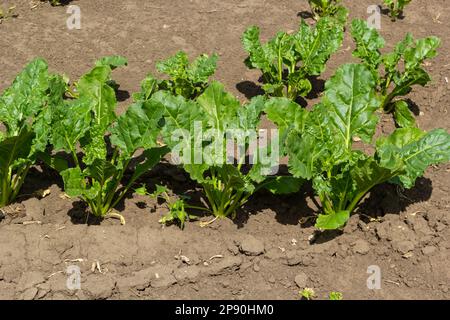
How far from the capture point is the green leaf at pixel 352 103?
15.9 ft

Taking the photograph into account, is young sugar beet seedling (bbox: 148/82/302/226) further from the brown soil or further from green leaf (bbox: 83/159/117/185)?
green leaf (bbox: 83/159/117/185)

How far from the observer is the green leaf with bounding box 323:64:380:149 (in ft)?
15.9

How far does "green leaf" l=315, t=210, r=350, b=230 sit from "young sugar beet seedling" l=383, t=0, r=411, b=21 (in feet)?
10.2

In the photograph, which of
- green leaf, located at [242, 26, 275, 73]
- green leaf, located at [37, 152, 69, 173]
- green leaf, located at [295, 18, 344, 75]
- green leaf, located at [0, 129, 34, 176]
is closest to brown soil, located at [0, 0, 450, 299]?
green leaf, located at [37, 152, 69, 173]

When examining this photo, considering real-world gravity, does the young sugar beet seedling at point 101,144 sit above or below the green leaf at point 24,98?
below

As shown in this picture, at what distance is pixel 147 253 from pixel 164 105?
1.02 m

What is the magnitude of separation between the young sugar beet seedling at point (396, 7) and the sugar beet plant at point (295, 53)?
4.11 feet

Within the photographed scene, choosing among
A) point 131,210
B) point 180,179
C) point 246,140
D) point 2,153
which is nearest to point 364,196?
point 246,140

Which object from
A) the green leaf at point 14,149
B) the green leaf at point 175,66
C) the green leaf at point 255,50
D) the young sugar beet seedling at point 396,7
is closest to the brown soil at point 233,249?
the green leaf at point 14,149

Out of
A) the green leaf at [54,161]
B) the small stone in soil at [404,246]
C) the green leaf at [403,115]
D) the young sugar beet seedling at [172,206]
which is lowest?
the small stone in soil at [404,246]

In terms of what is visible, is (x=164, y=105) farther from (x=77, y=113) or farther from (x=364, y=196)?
(x=364, y=196)

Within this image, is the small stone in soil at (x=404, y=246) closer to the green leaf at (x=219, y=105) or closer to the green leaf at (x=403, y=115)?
the green leaf at (x=403, y=115)

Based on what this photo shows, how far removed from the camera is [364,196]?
15.8 feet

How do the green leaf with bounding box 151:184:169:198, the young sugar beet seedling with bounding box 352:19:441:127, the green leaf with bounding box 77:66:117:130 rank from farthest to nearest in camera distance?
the young sugar beet seedling with bounding box 352:19:441:127 < the green leaf with bounding box 77:66:117:130 < the green leaf with bounding box 151:184:169:198
